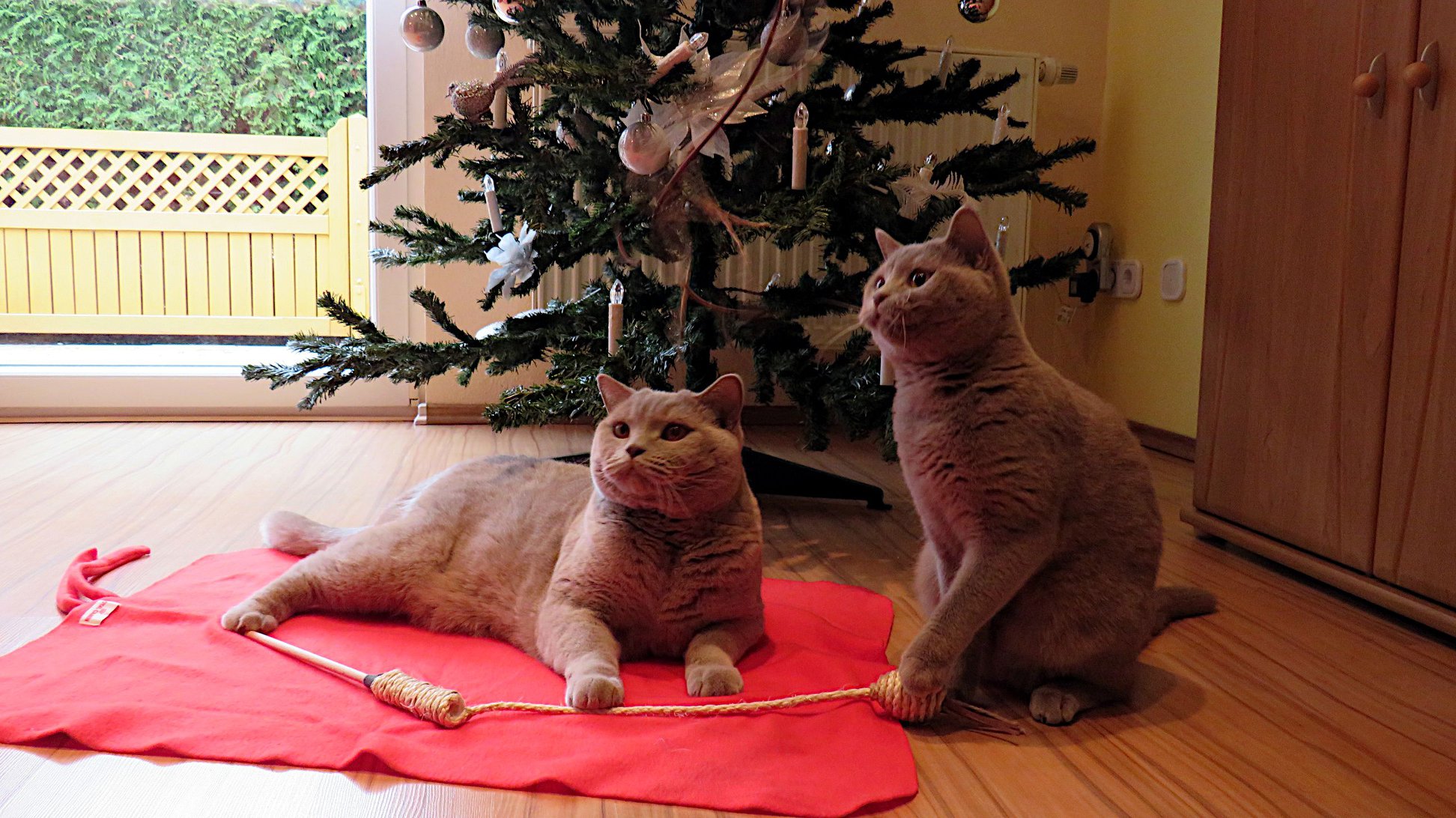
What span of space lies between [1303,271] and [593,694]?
1.48 meters

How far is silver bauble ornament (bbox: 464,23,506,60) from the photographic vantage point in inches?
81.1

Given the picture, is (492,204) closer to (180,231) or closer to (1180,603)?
(1180,603)

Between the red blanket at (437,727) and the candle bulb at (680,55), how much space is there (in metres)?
1.01

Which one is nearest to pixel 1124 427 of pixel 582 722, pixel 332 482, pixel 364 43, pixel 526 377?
pixel 582 722

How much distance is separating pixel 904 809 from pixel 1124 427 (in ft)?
2.03

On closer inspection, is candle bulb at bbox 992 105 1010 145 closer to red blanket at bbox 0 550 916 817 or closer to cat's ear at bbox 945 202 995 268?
cat's ear at bbox 945 202 995 268

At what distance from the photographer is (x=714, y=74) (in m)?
1.85

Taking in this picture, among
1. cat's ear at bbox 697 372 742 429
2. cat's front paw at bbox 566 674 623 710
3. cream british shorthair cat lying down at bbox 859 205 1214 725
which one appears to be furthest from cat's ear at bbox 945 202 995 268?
cat's front paw at bbox 566 674 623 710

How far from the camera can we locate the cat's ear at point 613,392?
137cm

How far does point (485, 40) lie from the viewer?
6.77 ft

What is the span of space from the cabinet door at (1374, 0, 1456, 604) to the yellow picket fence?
315cm

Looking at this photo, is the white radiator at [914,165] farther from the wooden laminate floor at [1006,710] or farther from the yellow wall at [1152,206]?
the wooden laminate floor at [1006,710]

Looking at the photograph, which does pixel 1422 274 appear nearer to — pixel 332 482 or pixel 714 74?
pixel 714 74

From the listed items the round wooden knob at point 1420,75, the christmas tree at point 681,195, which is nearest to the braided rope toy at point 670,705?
the christmas tree at point 681,195
